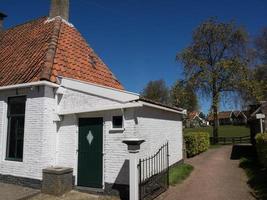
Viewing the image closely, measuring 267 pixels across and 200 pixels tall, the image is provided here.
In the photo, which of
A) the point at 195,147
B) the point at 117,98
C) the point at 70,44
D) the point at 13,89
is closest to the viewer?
the point at 117,98

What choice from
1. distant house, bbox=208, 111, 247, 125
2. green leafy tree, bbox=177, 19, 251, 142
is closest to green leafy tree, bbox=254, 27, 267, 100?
green leafy tree, bbox=177, 19, 251, 142

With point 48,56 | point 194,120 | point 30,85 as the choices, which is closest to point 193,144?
point 48,56

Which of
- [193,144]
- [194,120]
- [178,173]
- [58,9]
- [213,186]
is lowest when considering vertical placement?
[213,186]

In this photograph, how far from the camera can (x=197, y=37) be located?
109 feet

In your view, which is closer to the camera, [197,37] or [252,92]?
[252,92]

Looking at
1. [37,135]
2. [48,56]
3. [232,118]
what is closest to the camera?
[37,135]

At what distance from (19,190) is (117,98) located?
492 cm

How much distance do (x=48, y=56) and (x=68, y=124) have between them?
3111mm

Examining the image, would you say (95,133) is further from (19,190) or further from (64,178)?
(19,190)

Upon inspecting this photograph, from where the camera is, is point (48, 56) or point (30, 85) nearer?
point (30, 85)

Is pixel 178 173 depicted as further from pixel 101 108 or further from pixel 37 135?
pixel 37 135

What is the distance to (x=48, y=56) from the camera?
11867mm

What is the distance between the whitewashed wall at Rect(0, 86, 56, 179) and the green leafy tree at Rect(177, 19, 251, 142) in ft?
77.5

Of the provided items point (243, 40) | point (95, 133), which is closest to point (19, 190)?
point (95, 133)
